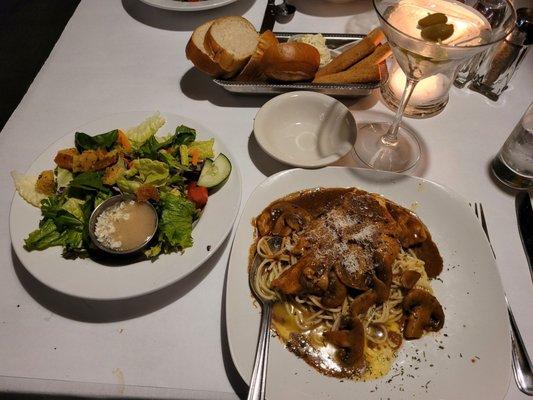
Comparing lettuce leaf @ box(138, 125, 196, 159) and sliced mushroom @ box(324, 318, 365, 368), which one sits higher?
lettuce leaf @ box(138, 125, 196, 159)

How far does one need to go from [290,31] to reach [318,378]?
229cm

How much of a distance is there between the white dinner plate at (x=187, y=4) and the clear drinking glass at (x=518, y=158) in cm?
202

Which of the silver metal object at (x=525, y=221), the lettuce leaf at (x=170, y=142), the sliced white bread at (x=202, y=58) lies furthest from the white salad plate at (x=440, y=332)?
the sliced white bread at (x=202, y=58)

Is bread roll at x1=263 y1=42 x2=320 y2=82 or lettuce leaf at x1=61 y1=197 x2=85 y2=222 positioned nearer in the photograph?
lettuce leaf at x1=61 y1=197 x2=85 y2=222

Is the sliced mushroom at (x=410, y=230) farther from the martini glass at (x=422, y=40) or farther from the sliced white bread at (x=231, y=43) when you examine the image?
the sliced white bread at (x=231, y=43)

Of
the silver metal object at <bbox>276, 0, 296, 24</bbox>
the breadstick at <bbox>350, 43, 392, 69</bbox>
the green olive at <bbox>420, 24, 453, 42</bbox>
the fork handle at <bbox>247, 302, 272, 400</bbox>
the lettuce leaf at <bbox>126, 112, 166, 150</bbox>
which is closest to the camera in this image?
the fork handle at <bbox>247, 302, 272, 400</bbox>

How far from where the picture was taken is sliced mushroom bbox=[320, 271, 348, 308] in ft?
5.36

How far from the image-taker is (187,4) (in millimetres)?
2709

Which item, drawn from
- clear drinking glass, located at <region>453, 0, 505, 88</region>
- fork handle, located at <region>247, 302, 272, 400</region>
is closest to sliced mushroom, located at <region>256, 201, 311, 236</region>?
fork handle, located at <region>247, 302, 272, 400</region>

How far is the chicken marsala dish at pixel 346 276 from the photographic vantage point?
1.51 metres

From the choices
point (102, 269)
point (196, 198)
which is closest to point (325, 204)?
point (196, 198)

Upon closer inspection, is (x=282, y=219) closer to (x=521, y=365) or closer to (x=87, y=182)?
(x=87, y=182)

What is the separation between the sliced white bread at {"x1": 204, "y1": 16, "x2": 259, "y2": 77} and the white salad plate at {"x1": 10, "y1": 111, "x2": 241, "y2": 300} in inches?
30.2

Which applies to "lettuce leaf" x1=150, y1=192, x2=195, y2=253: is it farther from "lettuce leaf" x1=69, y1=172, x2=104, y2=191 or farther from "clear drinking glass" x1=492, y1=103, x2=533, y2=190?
"clear drinking glass" x1=492, y1=103, x2=533, y2=190
